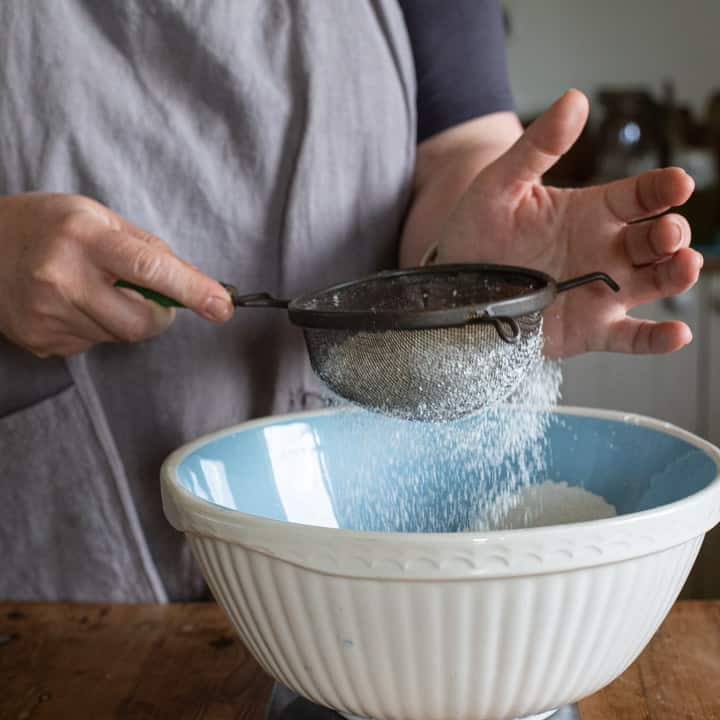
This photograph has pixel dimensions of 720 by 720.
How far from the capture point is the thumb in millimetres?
629

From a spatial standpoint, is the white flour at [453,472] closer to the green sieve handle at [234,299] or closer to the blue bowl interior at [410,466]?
the blue bowl interior at [410,466]

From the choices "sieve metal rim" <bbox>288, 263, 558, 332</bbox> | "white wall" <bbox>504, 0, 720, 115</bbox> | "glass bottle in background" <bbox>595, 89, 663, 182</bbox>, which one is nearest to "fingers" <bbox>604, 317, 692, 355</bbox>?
"sieve metal rim" <bbox>288, 263, 558, 332</bbox>

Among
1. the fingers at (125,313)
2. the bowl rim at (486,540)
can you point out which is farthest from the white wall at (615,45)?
the bowl rim at (486,540)

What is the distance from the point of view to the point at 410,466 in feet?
2.29

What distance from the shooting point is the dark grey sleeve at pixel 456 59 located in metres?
0.88

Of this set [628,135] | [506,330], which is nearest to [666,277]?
[506,330]

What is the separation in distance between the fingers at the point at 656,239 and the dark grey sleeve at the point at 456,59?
28 cm

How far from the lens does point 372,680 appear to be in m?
0.47

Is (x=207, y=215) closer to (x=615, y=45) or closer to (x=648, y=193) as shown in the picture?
(x=648, y=193)

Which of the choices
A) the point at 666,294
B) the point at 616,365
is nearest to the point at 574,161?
the point at 616,365

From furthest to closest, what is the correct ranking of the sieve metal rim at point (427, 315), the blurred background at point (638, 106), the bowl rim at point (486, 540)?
the blurred background at point (638, 106), the sieve metal rim at point (427, 315), the bowl rim at point (486, 540)

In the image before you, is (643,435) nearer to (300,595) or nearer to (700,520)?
(700,520)

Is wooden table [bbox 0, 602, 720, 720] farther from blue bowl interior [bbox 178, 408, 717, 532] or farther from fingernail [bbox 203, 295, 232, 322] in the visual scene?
fingernail [bbox 203, 295, 232, 322]

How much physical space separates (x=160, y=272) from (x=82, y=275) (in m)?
0.07
